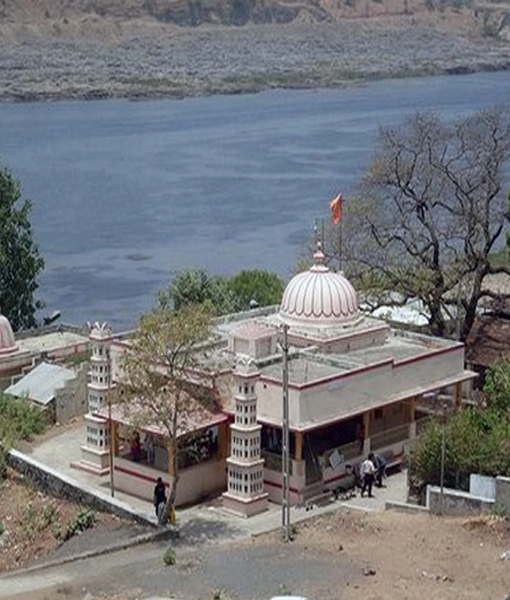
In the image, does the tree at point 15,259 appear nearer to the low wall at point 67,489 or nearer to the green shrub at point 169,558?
the low wall at point 67,489

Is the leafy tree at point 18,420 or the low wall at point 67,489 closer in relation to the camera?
the low wall at point 67,489

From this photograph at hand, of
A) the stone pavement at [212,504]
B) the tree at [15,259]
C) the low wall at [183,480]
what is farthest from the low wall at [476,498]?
the tree at [15,259]

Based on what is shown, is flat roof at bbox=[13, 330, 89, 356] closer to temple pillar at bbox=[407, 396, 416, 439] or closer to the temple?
the temple

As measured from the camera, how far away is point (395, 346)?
30.7m

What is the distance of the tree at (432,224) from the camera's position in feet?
116

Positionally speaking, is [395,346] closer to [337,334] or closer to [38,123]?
[337,334]

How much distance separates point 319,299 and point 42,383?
7.74 metres

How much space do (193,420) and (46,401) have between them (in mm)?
7269

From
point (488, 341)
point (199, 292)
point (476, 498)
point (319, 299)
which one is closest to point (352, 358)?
point (319, 299)

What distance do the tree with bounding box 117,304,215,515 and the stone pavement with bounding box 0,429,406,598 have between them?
2.15ft

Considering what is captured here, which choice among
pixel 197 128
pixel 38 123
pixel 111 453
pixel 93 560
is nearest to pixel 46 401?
pixel 111 453

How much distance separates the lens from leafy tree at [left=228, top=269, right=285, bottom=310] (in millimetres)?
42938

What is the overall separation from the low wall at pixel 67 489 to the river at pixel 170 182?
78.6ft

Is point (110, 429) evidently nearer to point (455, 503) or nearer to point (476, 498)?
point (455, 503)
